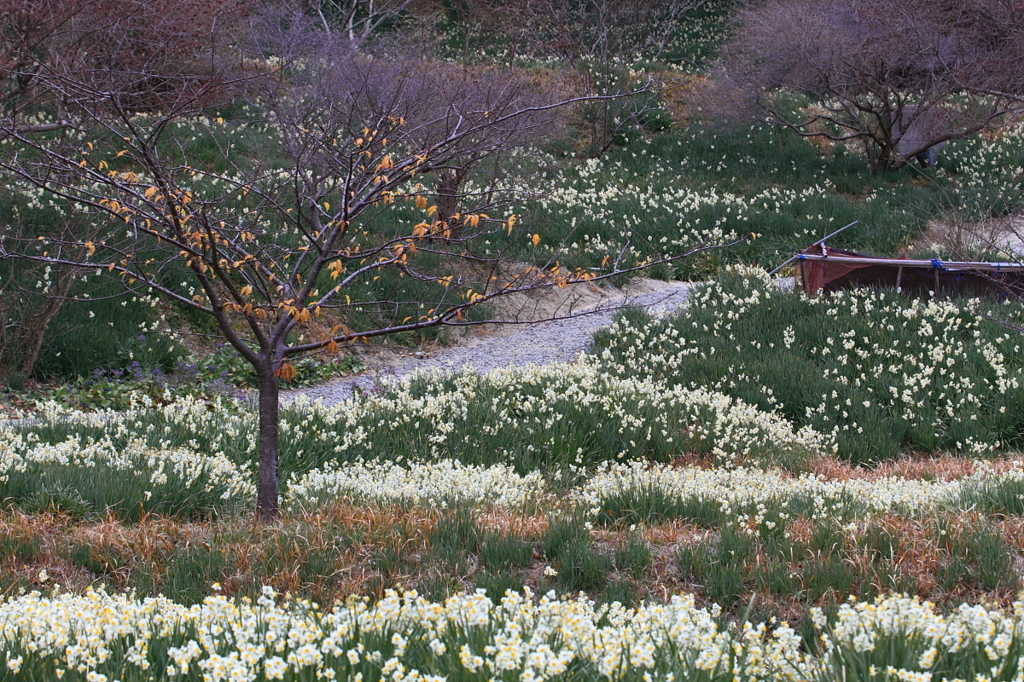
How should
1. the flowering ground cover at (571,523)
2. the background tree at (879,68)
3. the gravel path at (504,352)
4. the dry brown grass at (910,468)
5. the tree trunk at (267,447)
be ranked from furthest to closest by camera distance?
1. the background tree at (879,68)
2. the gravel path at (504,352)
3. the dry brown grass at (910,468)
4. the tree trunk at (267,447)
5. the flowering ground cover at (571,523)

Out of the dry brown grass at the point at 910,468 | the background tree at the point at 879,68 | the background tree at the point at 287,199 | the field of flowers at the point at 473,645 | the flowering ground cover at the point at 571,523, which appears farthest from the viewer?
the background tree at the point at 879,68

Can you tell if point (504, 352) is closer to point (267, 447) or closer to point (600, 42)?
point (267, 447)

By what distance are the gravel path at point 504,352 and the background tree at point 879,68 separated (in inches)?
319

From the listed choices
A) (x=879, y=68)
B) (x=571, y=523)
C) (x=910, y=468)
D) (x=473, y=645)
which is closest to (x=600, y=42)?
(x=879, y=68)

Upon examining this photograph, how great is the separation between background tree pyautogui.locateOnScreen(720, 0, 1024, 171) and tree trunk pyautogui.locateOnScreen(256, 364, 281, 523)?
13.6 meters

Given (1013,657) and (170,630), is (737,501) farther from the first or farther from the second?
(170,630)

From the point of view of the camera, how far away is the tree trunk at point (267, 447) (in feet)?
15.3

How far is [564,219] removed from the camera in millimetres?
15055

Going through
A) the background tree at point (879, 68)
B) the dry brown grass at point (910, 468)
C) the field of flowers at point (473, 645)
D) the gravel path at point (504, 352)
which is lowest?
the gravel path at point (504, 352)

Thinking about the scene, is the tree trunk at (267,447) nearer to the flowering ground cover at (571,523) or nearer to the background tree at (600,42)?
the flowering ground cover at (571,523)

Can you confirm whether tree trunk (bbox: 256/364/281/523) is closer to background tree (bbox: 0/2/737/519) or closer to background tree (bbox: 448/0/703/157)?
background tree (bbox: 0/2/737/519)

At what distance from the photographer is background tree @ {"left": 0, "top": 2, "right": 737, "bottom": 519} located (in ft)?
14.7

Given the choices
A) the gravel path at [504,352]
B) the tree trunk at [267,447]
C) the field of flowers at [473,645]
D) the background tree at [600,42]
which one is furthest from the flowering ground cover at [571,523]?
the background tree at [600,42]

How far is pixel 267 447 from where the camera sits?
4.67 m
